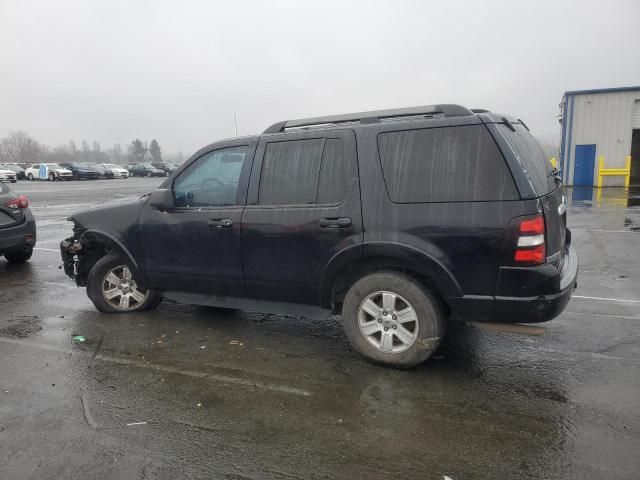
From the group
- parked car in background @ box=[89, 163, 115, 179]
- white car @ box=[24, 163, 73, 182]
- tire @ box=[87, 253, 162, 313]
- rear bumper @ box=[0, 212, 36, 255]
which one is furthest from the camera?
parked car in background @ box=[89, 163, 115, 179]

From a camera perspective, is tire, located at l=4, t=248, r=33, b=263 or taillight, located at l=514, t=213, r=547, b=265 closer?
taillight, located at l=514, t=213, r=547, b=265

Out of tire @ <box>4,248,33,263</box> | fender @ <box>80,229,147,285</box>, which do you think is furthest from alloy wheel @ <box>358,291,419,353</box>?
tire @ <box>4,248,33,263</box>

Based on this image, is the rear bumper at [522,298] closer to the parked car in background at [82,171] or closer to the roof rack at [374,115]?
the roof rack at [374,115]

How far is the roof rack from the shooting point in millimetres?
3674

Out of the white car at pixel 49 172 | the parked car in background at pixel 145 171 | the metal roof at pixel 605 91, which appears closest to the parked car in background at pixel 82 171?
the white car at pixel 49 172

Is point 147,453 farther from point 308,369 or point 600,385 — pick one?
point 600,385

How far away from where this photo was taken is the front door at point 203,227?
14.3 feet

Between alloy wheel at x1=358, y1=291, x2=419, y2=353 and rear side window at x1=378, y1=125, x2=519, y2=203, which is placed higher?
rear side window at x1=378, y1=125, x2=519, y2=203

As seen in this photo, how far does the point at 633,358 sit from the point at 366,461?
8.66 ft

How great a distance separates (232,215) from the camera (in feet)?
14.2

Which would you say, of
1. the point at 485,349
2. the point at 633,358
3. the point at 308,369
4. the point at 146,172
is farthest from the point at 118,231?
the point at 146,172

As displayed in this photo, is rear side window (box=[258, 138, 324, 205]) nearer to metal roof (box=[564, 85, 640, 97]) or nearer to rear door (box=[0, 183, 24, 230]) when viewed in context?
rear door (box=[0, 183, 24, 230])

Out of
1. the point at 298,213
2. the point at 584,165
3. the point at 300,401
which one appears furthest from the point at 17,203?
the point at 584,165

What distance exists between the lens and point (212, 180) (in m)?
4.55
